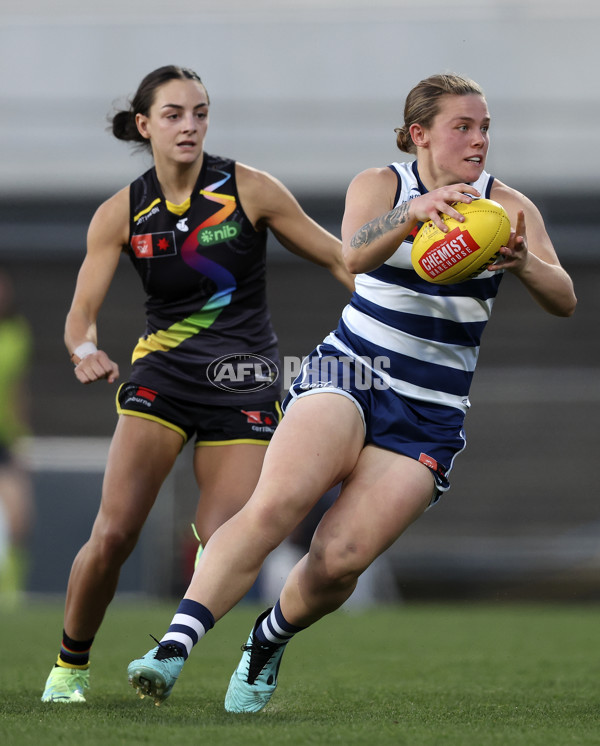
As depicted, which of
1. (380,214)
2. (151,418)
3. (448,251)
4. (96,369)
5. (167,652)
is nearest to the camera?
(167,652)

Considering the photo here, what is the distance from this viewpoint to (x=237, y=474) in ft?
15.0

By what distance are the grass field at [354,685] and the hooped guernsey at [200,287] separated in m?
1.21

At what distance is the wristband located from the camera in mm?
4414

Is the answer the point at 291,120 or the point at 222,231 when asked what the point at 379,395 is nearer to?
the point at 222,231

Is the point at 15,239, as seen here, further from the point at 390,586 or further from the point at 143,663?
the point at 143,663

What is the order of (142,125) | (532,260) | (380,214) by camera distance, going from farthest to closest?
(142,125) < (380,214) < (532,260)

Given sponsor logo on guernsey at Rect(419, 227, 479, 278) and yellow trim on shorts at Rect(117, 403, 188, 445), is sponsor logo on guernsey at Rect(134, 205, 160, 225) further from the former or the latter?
sponsor logo on guernsey at Rect(419, 227, 479, 278)

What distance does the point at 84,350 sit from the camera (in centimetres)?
445

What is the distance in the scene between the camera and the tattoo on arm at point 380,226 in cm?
368

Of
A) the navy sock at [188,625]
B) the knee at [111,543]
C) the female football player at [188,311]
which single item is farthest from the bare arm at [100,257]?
the navy sock at [188,625]

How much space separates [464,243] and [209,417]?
1443 millimetres

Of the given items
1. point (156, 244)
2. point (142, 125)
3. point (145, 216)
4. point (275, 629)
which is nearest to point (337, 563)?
point (275, 629)

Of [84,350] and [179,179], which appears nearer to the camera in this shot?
[84,350]

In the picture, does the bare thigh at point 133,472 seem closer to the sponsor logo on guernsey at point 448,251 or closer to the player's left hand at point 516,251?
the sponsor logo on guernsey at point 448,251
